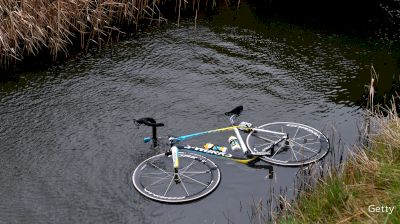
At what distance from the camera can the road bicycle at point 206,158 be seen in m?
10.1

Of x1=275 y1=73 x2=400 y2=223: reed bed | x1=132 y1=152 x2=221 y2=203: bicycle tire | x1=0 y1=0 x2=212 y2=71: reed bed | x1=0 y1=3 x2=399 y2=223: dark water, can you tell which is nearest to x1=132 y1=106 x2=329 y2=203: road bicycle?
x1=132 y1=152 x2=221 y2=203: bicycle tire

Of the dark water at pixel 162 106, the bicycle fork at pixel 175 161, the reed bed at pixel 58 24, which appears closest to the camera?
the dark water at pixel 162 106

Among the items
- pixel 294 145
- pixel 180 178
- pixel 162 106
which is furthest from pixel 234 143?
pixel 162 106

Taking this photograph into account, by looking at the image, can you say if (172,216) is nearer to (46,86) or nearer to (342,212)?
(342,212)

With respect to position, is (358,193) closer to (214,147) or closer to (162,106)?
(214,147)

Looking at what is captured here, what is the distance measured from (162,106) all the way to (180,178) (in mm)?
3415

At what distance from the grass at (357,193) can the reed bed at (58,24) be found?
9.68 metres

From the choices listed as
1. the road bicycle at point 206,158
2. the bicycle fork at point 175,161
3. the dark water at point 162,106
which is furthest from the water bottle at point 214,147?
the bicycle fork at point 175,161

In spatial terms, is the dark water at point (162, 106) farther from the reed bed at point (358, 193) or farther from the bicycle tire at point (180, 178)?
the reed bed at point (358, 193)

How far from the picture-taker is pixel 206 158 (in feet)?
35.3

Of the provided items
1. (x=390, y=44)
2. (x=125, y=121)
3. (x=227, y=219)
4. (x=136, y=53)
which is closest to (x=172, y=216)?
(x=227, y=219)

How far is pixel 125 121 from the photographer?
12625 mm

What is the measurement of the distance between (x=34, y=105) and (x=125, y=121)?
271cm

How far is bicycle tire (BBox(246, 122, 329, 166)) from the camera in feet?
35.2
